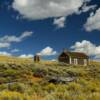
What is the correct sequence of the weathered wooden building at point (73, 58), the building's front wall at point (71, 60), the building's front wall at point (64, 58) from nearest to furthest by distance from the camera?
1. the building's front wall at point (71, 60)
2. the weathered wooden building at point (73, 58)
3. the building's front wall at point (64, 58)

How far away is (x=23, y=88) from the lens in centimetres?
2017

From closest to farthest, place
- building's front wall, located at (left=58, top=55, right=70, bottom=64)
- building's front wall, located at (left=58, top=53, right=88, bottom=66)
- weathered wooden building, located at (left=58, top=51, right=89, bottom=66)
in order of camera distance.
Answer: building's front wall, located at (left=58, top=53, right=88, bottom=66)
weathered wooden building, located at (left=58, top=51, right=89, bottom=66)
building's front wall, located at (left=58, top=55, right=70, bottom=64)

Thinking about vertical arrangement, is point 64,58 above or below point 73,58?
above

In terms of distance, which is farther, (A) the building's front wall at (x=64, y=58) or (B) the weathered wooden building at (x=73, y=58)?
(A) the building's front wall at (x=64, y=58)

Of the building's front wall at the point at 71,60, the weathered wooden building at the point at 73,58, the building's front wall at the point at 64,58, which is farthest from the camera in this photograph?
the building's front wall at the point at 64,58

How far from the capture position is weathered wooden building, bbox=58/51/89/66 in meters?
91.8

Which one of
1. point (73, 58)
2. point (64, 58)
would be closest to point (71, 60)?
point (73, 58)

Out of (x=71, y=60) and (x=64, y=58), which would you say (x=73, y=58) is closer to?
(x=71, y=60)

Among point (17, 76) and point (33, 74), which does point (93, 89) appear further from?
point (33, 74)

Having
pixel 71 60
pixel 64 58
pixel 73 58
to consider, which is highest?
pixel 64 58

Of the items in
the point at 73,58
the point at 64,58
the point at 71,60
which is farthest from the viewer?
the point at 64,58

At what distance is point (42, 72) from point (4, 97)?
2720 centimetres

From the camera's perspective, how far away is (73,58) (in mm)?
92000

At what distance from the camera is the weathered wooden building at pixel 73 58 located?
301 feet
